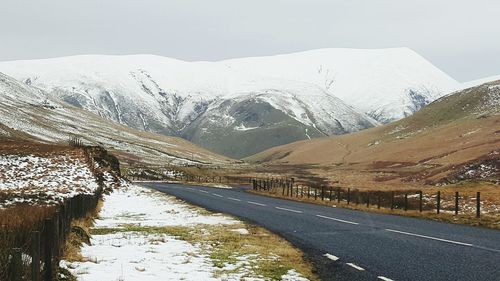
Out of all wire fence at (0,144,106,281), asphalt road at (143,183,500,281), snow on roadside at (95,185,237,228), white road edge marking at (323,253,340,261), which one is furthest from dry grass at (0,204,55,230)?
snow on roadside at (95,185,237,228)

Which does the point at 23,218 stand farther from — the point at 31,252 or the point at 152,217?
the point at 152,217

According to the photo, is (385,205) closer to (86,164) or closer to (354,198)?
(354,198)

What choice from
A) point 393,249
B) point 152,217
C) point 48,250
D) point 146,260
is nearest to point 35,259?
point 48,250

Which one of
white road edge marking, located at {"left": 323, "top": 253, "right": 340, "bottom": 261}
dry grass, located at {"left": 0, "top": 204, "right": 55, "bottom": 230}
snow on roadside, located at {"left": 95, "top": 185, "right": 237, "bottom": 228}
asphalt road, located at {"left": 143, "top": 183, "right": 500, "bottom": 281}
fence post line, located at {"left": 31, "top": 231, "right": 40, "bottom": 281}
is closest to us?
fence post line, located at {"left": 31, "top": 231, "right": 40, "bottom": 281}

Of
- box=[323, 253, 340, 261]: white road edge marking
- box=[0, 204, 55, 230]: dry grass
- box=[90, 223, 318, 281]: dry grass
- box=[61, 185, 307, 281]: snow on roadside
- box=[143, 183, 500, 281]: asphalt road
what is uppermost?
box=[0, 204, 55, 230]: dry grass

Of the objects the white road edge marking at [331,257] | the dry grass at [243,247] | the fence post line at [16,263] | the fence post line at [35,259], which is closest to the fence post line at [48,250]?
the fence post line at [35,259]

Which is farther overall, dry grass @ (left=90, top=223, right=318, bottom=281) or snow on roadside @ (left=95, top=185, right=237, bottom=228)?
snow on roadside @ (left=95, top=185, right=237, bottom=228)

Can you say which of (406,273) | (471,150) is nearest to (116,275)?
(406,273)

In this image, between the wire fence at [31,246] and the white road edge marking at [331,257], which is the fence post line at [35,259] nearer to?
the wire fence at [31,246]

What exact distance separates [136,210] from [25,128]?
16789 cm

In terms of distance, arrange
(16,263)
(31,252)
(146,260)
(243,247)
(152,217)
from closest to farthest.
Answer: (16,263) → (31,252) → (146,260) → (243,247) → (152,217)

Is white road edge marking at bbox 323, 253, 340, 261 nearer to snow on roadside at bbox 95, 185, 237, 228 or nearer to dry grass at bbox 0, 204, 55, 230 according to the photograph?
dry grass at bbox 0, 204, 55, 230

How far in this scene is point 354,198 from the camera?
44.2 m

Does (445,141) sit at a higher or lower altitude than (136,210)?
higher
